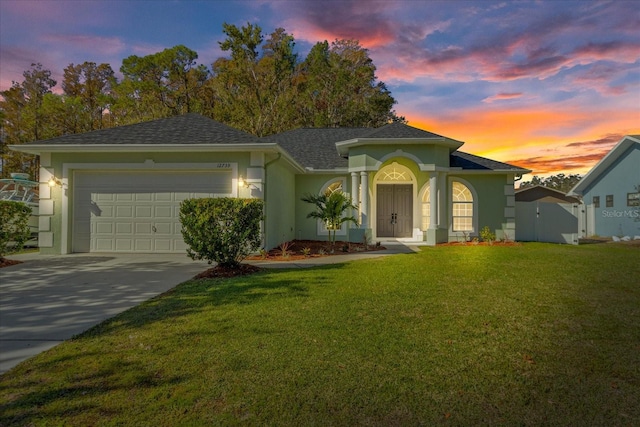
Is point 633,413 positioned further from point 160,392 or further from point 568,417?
point 160,392

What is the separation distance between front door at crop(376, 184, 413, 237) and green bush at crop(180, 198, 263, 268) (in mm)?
9515

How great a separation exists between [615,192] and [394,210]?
14.7 m

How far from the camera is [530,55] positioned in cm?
1260

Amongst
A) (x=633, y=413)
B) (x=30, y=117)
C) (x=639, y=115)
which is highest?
(x=30, y=117)

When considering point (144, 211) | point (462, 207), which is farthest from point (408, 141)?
point (144, 211)

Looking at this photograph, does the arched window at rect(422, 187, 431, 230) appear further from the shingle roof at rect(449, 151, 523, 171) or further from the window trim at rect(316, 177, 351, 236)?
the window trim at rect(316, 177, 351, 236)

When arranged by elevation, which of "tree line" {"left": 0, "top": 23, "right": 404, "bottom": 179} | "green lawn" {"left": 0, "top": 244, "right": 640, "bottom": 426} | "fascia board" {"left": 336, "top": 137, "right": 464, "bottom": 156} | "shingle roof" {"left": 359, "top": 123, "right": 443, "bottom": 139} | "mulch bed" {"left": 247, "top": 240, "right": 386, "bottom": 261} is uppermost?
"tree line" {"left": 0, "top": 23, "right": 404, "bottom": 179}

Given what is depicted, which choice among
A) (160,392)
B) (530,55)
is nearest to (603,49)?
(530,55)

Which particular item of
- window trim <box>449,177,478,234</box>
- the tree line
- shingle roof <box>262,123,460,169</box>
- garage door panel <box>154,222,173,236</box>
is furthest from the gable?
garage door panel <box>154,222,173,236</box>

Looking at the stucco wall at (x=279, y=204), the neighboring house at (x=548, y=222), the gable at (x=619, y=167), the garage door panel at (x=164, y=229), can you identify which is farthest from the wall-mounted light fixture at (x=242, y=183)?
the gable at (x=619, y=167)

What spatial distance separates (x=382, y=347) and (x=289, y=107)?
87.8 feet

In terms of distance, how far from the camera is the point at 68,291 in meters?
6.11

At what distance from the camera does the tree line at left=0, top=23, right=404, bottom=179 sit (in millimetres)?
27359

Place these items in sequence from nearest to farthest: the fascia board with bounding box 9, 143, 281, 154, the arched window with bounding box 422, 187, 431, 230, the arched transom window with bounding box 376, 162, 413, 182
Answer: the fascia board with bounding box 9, 143, 281, 154 → the arched window with bounding box 422, 187, 431, 230 → the arched transom window with bounding box 376, 162, 413, 182
